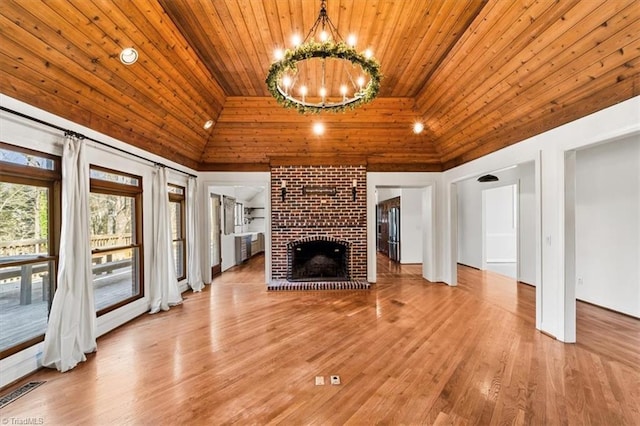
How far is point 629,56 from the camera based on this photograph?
245 cm

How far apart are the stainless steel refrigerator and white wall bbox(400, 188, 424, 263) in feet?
0.68

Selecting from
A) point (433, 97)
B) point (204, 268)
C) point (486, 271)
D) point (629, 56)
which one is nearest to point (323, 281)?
point (204, 268)

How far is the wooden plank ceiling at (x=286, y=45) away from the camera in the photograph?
7.93 feet

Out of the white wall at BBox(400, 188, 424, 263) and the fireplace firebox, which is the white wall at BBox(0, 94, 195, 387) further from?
the white wall at BBox(400, 188, 424, 263)

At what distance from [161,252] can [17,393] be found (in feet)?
7.79

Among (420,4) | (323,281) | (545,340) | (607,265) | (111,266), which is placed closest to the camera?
(420,4)

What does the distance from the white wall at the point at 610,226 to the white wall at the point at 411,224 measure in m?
4.07

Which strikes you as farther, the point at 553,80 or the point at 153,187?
the point at 153,187

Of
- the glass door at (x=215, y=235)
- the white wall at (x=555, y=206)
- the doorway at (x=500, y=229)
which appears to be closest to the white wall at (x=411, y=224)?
the doorway at (x=500, y=229)

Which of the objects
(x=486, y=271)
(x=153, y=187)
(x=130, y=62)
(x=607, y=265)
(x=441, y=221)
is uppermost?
(x=130, y=62)

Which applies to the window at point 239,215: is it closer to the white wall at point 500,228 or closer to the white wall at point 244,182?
the white wall at point 244,182

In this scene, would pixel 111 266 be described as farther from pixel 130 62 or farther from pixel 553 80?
pixel 553 80

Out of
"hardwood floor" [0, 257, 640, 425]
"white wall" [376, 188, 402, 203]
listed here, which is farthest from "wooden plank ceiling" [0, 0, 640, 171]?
"white wall" [376, 188, 402, 203]

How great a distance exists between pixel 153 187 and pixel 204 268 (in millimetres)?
2491
